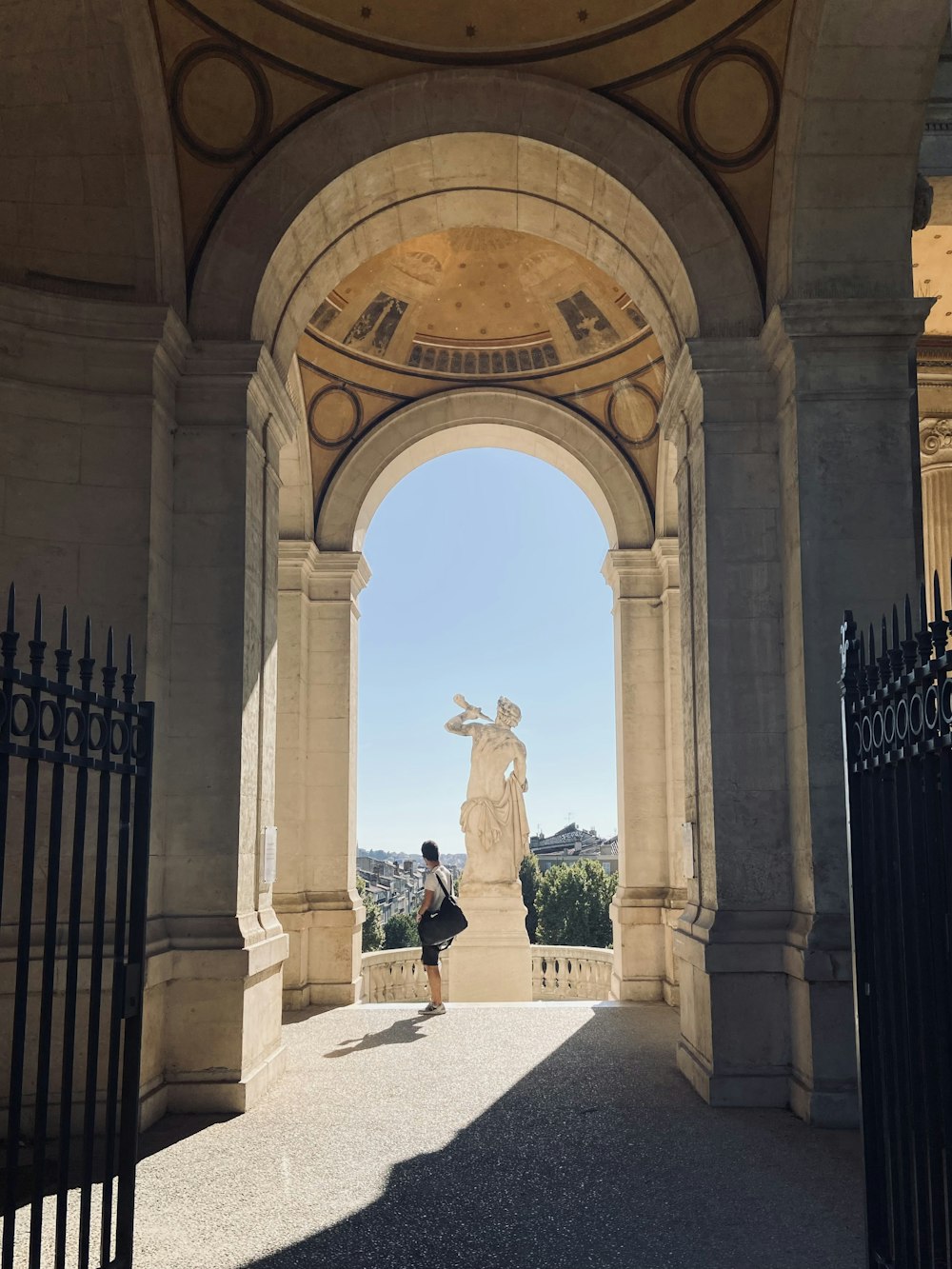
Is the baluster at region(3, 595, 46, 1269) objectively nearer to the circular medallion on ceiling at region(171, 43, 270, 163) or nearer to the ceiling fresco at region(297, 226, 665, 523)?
the circular medallion on ceiling at region(171, 43, 270, 163)

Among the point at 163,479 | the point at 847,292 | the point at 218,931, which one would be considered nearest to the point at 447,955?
the point at 218,931

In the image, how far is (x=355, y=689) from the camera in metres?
16.2

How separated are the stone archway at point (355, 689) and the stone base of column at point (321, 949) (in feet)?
0.05

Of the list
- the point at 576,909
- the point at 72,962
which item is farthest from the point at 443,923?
the point at 576,909

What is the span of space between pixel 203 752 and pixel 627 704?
7.94 metres

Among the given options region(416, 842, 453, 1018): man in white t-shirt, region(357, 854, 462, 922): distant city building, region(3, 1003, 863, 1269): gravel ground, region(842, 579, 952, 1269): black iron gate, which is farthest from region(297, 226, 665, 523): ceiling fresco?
region(357, 854, 462, 922): distant city building

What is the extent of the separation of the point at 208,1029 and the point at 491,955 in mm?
8510

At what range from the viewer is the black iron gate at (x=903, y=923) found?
3.82m

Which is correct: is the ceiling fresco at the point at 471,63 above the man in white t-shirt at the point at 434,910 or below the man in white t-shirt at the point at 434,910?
above

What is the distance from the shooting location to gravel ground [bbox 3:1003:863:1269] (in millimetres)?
5801

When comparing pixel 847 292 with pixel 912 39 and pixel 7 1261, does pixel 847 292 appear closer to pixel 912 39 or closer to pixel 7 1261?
pixel 912 39

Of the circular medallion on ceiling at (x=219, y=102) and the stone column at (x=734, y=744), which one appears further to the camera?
the circular medallion on ceiling at (x=219, y=102)

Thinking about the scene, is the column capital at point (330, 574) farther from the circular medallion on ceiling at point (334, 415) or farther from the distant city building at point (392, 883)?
the distant city building at point (392, 883)

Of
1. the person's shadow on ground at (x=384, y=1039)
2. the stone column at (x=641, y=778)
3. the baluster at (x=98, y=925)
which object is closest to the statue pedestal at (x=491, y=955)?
the stone column at (x=641, y=778)
